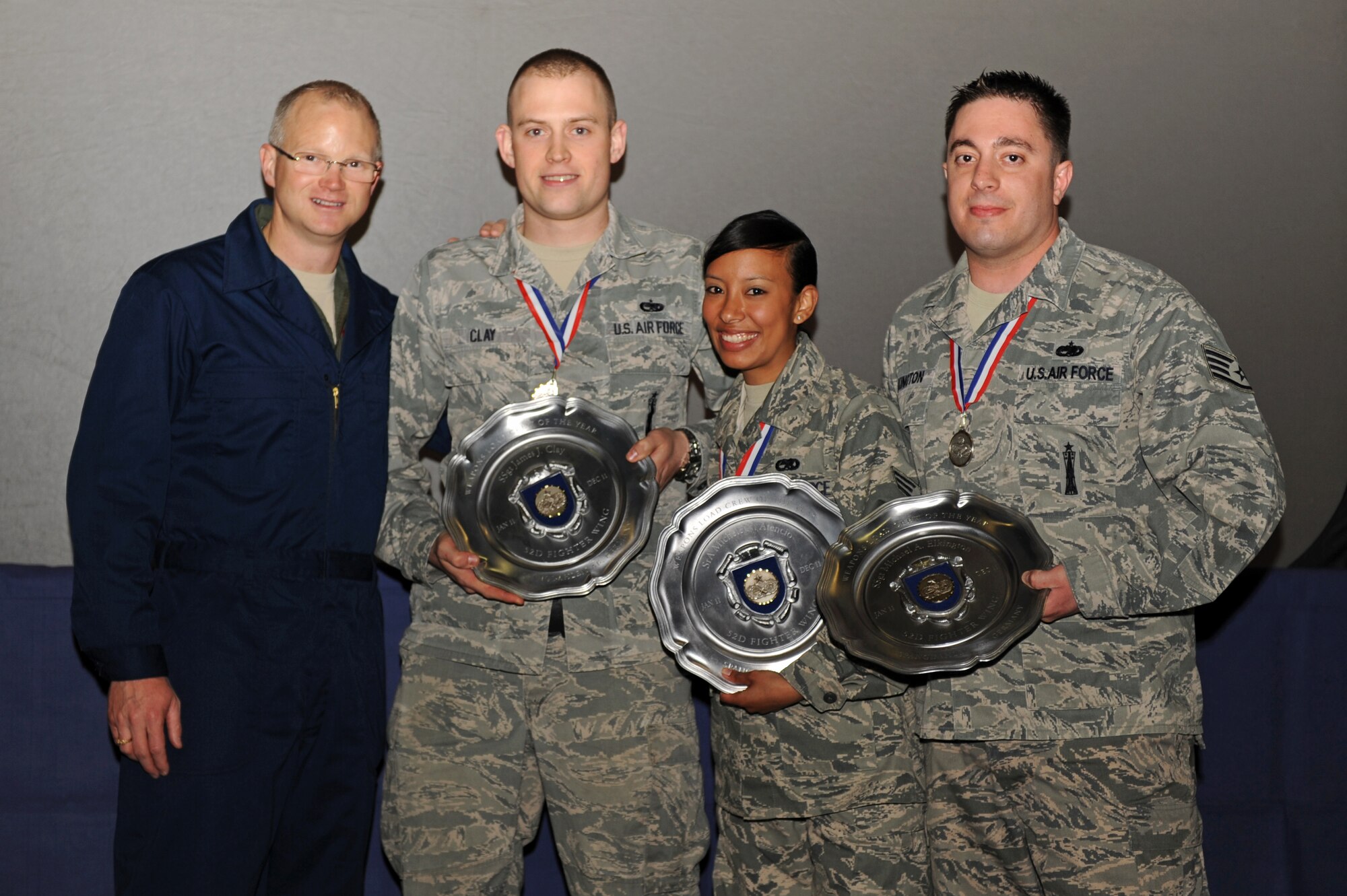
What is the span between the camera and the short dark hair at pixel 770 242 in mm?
2850

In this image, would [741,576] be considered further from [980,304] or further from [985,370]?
[980,304]

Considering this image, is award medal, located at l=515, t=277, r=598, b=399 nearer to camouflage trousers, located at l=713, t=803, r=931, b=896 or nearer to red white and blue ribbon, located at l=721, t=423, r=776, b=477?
red white and blue ribbon, located at l=721, t=423, r=776, b=477

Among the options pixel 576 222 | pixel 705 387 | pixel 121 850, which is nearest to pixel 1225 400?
pixel 705 387

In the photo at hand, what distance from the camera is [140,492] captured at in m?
2.78

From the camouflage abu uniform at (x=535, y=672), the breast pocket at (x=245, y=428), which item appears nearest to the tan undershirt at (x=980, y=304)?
the camouflage abu uniform at (x=535, y=672)

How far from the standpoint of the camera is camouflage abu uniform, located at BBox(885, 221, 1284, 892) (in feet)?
7.98

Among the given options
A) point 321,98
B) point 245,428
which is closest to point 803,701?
point 245,428

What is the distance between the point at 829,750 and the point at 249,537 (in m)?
1.66

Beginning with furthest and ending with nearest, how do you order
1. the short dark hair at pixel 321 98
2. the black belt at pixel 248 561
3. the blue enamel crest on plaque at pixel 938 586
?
the short dark hair at pixel 321 98
the black belt at pixel 248 561
the blue enamel crest on plaque at pixel 938 586

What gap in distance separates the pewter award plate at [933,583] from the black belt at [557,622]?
2.33ft

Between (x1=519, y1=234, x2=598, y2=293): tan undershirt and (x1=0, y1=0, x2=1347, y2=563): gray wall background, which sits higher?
(x1=0, y1=0, x2=1347, y2=563): gray wall background

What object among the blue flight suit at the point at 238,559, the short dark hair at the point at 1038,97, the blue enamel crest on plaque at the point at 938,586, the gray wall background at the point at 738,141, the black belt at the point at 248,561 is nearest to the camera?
the blue enamel crest on plaque at the point at 938,586

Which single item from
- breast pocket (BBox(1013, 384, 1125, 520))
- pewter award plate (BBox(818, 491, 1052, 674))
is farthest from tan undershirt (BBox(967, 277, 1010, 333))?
pewter award plate (BBox(818, 491, 1052, 674))

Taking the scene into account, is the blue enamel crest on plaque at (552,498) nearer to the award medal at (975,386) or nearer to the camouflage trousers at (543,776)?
the camouflage trousers at (543,776)
